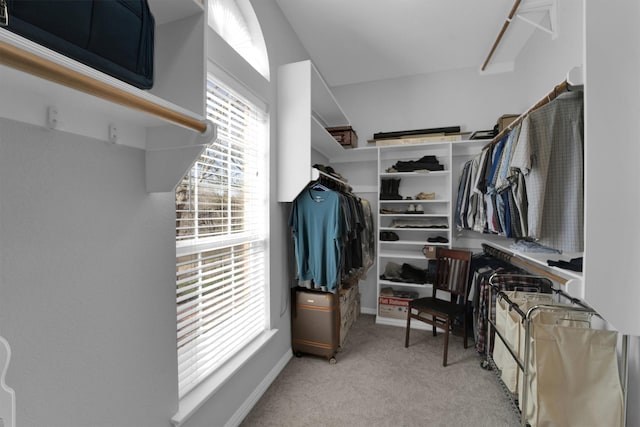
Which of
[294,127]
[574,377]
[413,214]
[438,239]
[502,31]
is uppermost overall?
[502,31]

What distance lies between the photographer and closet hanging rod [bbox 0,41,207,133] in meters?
0.45

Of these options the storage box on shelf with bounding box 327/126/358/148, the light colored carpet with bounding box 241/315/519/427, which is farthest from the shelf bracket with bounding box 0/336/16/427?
the storage box on shelf with bounding box 327/126/358/148

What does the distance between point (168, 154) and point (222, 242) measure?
0.74m

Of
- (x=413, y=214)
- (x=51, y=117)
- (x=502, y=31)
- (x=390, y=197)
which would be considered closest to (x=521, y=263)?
(x=413, y=214)

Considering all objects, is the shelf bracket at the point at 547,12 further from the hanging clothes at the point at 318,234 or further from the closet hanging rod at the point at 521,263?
the hanging clothes at the point at 318,234

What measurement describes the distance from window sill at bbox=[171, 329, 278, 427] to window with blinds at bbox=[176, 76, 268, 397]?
0.12 ft

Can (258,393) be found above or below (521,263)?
below

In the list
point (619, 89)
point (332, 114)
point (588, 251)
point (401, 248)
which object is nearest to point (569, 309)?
point (588, 251)

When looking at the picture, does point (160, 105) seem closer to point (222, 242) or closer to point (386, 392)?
point (222, 242)

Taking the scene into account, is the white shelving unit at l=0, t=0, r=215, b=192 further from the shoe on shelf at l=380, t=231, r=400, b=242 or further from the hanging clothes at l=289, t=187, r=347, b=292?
the shoe on shelf at l=380, t=231, r=400, b=242

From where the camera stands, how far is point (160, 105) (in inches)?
29.4

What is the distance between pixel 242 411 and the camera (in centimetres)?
173

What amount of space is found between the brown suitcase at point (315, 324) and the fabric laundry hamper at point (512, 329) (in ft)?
4.14

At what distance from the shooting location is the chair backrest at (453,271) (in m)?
2.63
